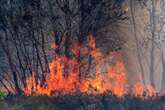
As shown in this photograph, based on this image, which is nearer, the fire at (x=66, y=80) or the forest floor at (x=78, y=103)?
the forest floor at (x=78, y=103)

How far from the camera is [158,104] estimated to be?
62.9 feet

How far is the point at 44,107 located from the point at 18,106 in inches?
37.6

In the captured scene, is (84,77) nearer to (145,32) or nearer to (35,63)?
(35,63)

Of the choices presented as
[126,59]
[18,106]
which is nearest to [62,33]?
[18,106]

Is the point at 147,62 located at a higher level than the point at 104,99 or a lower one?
lower

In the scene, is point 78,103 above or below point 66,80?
below

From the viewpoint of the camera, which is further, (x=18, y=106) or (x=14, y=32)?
(x=14, y=32)

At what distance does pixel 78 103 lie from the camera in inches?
639

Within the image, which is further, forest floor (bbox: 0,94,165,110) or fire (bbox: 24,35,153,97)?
fire (bbox: 24,35,153,97)

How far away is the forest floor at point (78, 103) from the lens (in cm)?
1524

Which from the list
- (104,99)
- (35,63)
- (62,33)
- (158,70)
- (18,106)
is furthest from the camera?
(158,70)

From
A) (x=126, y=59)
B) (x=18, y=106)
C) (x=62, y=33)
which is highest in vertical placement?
(x=62, y=33)

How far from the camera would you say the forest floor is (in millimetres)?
15239

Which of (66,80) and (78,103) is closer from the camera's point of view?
(78,103)
